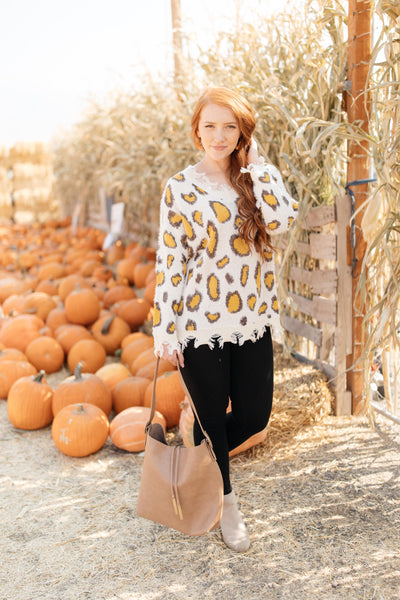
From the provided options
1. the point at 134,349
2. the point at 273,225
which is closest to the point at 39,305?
the point at 134,349

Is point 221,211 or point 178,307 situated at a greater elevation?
point 221,211

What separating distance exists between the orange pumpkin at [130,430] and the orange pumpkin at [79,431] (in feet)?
0.19

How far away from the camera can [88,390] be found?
3176mm

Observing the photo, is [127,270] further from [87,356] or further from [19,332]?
[87,356]

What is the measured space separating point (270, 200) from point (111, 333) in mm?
2707

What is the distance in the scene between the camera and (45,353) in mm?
3961

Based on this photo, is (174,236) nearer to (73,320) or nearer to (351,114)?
(351,114)

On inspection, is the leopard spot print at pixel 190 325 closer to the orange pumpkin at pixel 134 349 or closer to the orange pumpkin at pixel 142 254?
the orange pumpkin at pixel 134 349

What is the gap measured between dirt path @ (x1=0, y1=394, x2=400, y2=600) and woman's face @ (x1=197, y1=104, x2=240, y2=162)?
153 centimetres

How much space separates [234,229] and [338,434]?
157cm

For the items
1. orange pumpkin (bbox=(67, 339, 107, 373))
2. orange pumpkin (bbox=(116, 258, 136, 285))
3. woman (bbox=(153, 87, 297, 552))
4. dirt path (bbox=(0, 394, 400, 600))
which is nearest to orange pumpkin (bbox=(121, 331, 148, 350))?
orange pumpkin (bbox=(67, 339, 107, 373))

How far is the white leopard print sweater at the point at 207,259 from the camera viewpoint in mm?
1875

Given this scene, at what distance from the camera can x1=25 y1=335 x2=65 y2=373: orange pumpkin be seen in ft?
13.0

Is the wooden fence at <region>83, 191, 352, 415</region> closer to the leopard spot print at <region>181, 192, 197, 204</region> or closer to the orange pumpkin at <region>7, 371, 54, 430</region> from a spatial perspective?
the leopard spot print at <region>181, 192, 197, 204</region>
